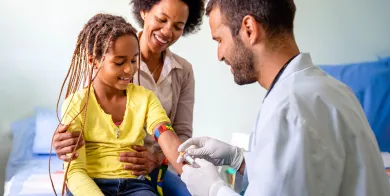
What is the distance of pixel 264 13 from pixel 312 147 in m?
0.40

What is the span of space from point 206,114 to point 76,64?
1710 mm

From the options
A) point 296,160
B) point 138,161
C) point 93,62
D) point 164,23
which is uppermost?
point 164,23

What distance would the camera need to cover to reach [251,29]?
122cm

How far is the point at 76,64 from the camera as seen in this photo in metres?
1.62

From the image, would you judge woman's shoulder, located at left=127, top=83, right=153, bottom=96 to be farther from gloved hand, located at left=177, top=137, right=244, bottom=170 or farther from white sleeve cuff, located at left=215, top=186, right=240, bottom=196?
white sleeve cuff, located at left=215, top=186, right=240, bottom=196

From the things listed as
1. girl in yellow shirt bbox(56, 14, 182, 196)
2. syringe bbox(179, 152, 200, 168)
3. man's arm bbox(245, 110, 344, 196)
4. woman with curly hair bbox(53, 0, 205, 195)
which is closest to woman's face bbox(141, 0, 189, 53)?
woman with curly hair bbox(53, 0, 205, 195)

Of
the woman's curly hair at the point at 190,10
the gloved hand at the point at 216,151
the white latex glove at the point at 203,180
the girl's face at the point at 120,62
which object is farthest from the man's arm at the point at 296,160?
the woman's curly hair at the point at 190,10

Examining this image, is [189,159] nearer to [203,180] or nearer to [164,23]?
[203,180]

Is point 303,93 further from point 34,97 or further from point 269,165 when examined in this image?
point 34,97

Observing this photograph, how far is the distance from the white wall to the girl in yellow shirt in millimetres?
1419

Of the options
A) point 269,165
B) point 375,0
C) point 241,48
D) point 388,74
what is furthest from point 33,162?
point 375,0

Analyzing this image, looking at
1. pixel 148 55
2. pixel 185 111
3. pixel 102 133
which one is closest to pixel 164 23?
pixel 148 55

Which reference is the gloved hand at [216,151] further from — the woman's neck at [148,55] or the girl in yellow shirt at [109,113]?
the woman's neck at [148,55]

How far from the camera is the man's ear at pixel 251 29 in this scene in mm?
1215
